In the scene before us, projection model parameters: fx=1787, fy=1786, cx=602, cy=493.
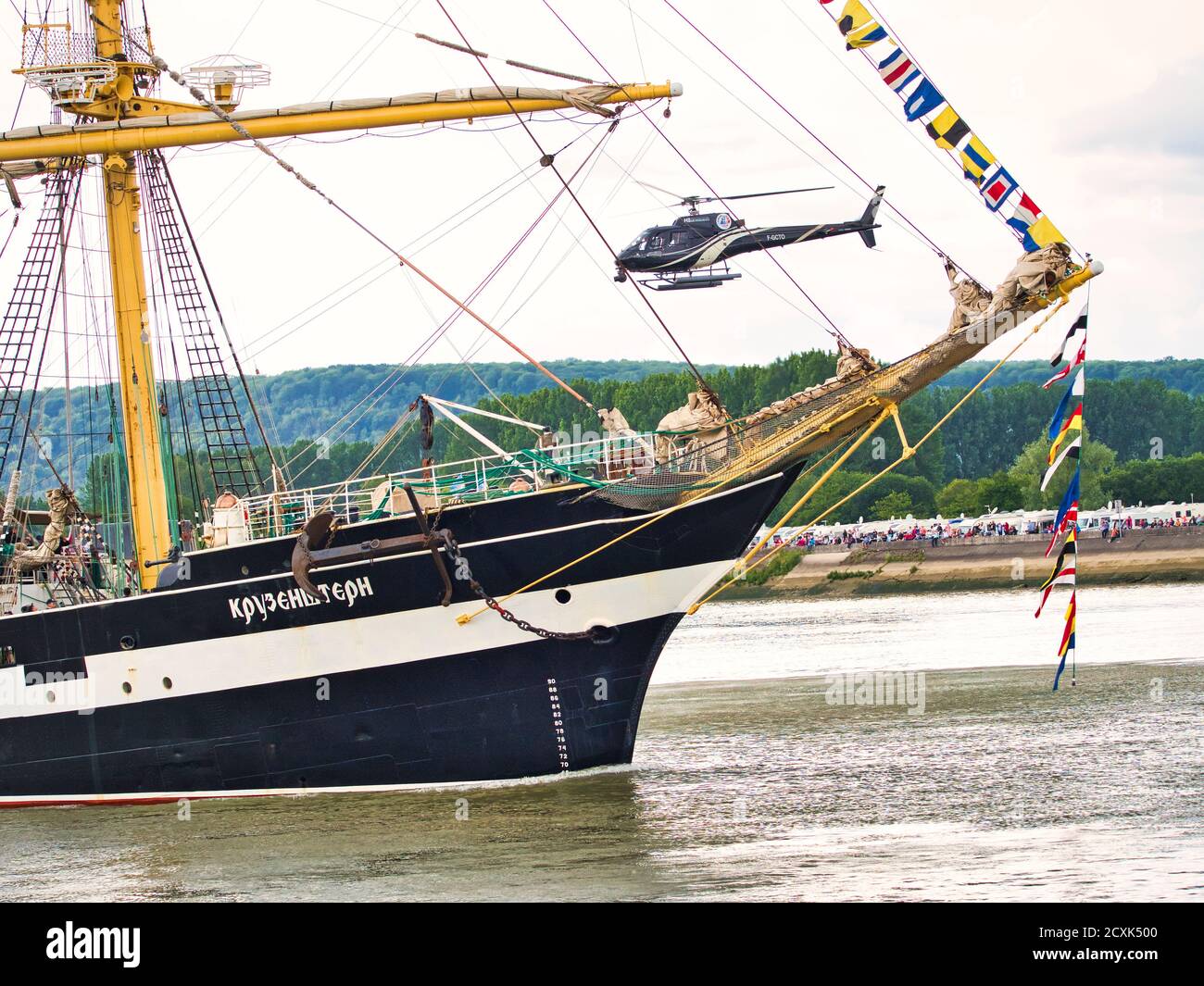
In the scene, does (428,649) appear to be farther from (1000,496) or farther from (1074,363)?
(1000,496)

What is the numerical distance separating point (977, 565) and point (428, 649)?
63.2 m

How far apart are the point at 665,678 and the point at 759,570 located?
1952 inches

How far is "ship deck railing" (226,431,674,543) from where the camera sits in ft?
77.6

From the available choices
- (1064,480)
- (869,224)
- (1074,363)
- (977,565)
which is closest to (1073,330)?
(1074,363)

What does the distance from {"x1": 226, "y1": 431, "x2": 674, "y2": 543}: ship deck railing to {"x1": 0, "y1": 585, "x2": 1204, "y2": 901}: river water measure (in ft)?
12.8

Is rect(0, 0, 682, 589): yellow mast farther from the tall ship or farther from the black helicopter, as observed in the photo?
the black helicopter

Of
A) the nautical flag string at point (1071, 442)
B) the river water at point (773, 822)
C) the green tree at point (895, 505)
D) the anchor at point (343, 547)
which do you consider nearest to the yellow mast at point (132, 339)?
the river water at point (773, 822)

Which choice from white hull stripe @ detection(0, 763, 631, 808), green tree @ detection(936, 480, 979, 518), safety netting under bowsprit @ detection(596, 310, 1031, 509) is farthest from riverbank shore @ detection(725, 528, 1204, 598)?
white hull stripe @ detection(0, 763, 631, 808)

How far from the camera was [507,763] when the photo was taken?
24.0 m

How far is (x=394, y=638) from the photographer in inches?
940

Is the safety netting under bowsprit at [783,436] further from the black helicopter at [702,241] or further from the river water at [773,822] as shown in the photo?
the black helicopter at [702,241]

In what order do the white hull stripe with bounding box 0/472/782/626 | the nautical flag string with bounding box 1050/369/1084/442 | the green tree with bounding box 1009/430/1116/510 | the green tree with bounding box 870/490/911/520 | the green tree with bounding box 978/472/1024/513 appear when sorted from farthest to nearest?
1. the green tree with bounding box 870/490/911/520
2. the green tree with bounding box 978/472/1024/513
3. the green tree with bounding box 1009/430/1116/510
4. the white hull stripe with bounding box 0/472/782/626
5. the nautical flag string with bounding box 1050/369/1084/442

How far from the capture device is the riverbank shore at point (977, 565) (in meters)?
75.7

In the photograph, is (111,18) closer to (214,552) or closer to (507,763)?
(214,552)
